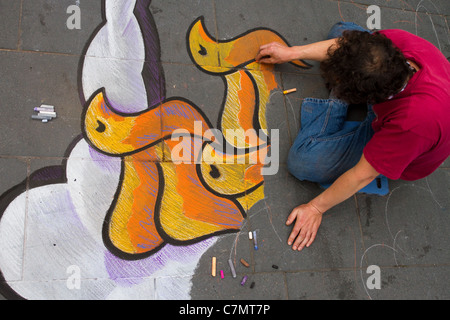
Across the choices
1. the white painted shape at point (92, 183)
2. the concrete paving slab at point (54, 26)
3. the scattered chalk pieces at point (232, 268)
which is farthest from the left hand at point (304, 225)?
the concrete paving slab at point (54, 26)

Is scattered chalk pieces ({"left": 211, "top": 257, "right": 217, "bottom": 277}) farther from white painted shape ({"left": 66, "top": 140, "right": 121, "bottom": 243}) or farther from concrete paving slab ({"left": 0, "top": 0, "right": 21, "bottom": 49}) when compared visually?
concrete paving slab ({"left": 0, "top": 0, "right": 21, "bottom": 49})

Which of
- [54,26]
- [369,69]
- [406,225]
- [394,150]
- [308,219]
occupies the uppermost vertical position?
[54,26]

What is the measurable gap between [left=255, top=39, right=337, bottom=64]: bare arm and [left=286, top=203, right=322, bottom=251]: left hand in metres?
1.41

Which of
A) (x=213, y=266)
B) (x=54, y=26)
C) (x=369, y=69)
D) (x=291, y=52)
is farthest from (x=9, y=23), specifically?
(x=369, y=69)

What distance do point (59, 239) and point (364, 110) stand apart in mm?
2994

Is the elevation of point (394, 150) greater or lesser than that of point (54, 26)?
lesser

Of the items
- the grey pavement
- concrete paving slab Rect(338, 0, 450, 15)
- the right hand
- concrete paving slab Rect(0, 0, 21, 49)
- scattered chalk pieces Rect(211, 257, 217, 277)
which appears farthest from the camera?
concrete paving slab Rect(338, 0, 450, 15)

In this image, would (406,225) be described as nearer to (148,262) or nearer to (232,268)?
(232,268)

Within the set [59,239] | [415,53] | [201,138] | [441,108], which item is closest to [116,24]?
[201,138]

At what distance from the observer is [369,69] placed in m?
2.23

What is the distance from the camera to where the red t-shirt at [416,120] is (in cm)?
225

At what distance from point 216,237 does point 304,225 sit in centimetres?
78

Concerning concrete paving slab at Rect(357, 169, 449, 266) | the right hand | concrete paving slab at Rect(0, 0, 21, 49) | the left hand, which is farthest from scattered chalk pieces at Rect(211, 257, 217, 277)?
concrete paving slab at Rect(0, 0, 21, 49)

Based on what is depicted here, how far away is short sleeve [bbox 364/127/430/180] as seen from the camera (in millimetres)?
2275
